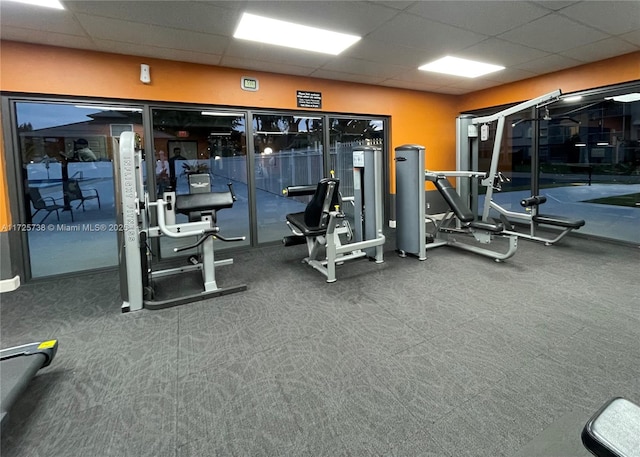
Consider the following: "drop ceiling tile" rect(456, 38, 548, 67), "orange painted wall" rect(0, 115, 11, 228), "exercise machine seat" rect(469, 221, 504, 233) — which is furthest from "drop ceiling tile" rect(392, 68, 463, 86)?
"orange painted wall" rect(0, 115, 11, 228)

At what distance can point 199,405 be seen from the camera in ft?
5.71

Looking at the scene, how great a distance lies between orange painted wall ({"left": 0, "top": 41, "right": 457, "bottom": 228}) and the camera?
11.5 feet

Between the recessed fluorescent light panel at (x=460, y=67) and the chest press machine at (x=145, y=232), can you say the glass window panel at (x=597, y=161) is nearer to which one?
the recessed fluorescent light panel at (x=460, y=67)

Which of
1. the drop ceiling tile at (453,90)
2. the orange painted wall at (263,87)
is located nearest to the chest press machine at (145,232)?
the orange painted wall at (263,87)

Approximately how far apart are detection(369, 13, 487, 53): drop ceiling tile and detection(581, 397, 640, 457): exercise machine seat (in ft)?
10.5

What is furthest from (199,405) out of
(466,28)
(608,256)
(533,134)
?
(533,134)

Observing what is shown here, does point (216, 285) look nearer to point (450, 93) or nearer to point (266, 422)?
point (266, 422)

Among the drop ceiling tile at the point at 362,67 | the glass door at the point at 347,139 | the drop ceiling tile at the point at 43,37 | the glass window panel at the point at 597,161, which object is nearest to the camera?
the drop ceiling tile at the point at 43,37

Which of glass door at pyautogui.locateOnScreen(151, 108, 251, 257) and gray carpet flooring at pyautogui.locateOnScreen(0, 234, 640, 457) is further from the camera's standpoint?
glass door at pyautogui.locateOnScreen(151, 108, 251, 257)

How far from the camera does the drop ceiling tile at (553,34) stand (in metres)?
3.30

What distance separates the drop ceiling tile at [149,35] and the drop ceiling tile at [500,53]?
2.84 meters

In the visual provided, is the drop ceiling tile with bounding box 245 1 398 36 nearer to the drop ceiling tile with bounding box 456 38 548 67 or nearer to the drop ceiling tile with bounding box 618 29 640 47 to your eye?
the drop ceiling tile with bounding box 456 38 548 67

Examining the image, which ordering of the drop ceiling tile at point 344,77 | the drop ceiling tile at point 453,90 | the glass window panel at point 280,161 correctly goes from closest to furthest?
the drop ceiling tile at point 344,77, the glass window panel at point 280,161, the drop ceiling tile at point 453,90

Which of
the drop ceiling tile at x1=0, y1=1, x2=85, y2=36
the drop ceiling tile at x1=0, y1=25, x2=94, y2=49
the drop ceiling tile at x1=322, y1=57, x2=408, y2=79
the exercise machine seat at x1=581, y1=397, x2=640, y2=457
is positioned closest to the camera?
the exercise machine seat at x1=581, y1=397, x2=640, y2=457
